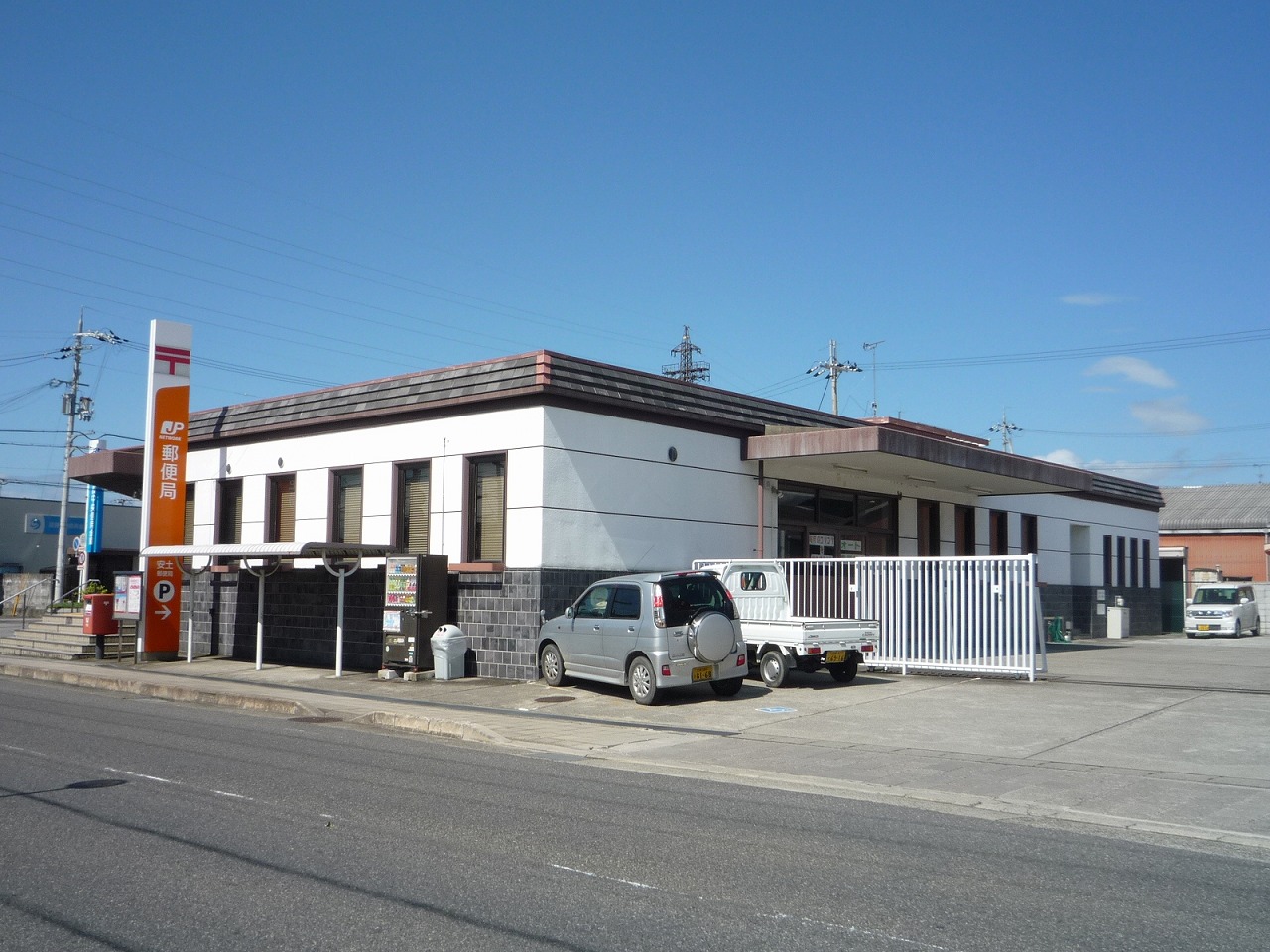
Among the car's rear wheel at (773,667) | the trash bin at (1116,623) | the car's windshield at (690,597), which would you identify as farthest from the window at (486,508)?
the trash bin at (1116,623)

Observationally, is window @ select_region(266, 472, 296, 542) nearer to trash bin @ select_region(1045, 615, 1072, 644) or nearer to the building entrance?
the building entrance

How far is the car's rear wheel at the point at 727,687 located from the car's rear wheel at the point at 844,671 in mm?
2082

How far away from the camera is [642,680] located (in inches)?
626

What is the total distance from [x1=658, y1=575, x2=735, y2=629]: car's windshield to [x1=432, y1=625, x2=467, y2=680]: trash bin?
4.90 m

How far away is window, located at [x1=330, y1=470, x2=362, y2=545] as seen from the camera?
2239cm

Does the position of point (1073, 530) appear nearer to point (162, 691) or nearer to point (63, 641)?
point (162, 691)

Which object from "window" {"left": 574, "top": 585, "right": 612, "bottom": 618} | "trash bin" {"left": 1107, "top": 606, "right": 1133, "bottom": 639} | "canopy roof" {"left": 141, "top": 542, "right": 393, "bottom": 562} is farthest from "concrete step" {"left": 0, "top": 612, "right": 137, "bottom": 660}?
"trash bin" {"left": 1107, "top": 606, "right": 1133, "bottom": 639}

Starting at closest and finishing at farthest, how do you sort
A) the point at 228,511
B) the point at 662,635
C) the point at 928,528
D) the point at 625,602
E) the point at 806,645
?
the point at 662,635, the point at 625,602, the point at 806,645, the point at 228,511, the point at 928,528

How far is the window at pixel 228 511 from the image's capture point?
25531 millimetres

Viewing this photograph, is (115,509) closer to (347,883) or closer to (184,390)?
(184,390)

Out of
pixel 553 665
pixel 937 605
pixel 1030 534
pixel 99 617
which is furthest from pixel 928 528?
pixel 99 617

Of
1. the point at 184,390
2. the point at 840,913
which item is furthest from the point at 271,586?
the point at 840,913

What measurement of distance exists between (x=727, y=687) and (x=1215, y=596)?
94.5 feet

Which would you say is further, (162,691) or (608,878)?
(162,691)
